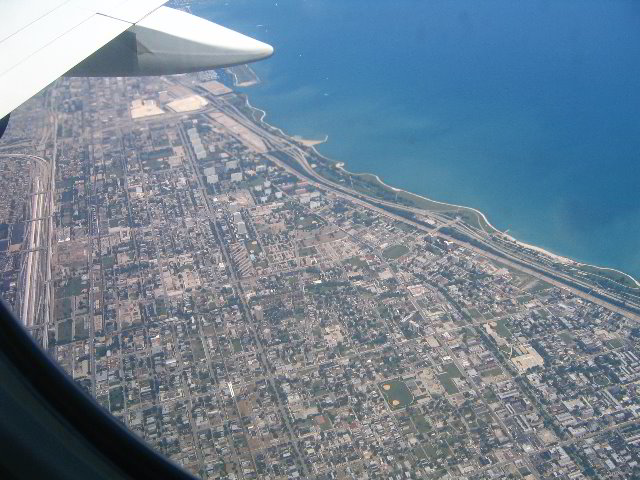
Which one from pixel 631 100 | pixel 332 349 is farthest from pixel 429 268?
pixel 631 100

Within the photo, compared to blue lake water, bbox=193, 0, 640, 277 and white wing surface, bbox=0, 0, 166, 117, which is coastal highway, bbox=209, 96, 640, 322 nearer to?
blue lake water, bbox=193, 0, 640, 277

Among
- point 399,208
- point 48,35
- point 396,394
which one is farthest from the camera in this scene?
point 399,208

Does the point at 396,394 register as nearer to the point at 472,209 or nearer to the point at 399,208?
the point at 399,208

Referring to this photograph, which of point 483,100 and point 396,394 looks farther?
point 483,100

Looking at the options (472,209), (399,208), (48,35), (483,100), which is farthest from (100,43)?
(483,100)

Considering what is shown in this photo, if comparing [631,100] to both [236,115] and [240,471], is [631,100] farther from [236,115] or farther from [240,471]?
[240,471]

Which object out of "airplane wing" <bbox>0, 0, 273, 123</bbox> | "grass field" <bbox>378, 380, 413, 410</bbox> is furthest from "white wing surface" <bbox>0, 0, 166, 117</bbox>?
"grass field" <bbox>378, 380, 413, 410</bbox>

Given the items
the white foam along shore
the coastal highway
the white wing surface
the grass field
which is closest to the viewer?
the white wing surface

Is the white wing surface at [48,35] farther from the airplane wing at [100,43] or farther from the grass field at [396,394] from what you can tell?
the grass field at [396,394]
